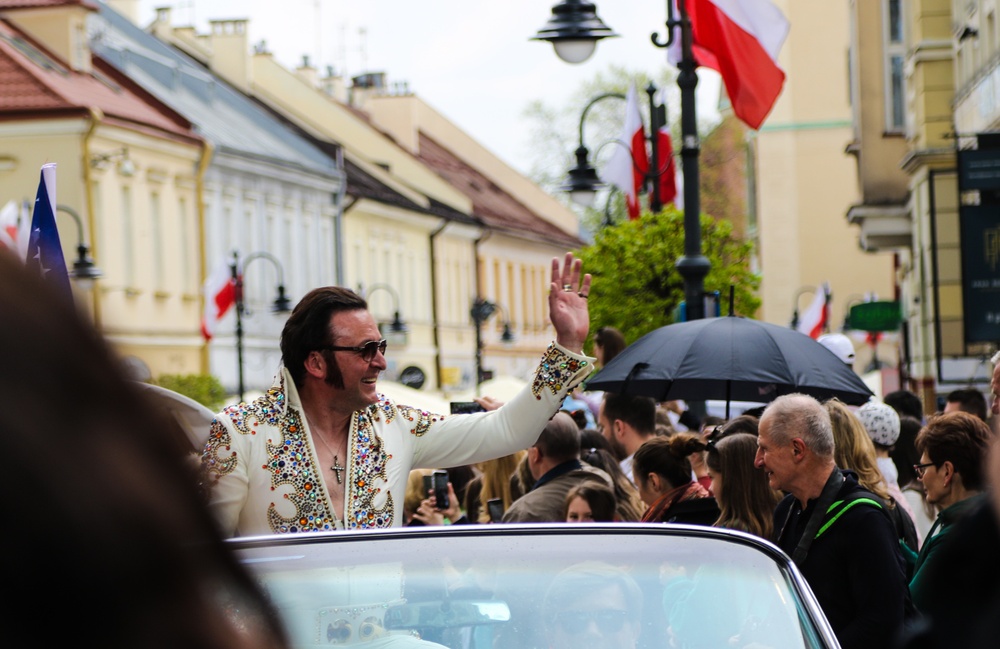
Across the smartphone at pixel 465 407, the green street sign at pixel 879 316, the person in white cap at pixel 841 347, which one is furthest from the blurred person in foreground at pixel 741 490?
the green street sign at pixel 879 316

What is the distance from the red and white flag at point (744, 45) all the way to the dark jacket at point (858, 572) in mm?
9027

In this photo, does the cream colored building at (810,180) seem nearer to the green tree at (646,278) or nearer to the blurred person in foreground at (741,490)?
the green tree at (646,278)

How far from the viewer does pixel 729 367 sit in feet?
32.8

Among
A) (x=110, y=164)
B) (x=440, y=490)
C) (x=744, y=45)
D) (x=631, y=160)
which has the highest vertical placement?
(x=110, y=164)

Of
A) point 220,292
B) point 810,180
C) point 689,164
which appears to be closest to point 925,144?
point 689,164

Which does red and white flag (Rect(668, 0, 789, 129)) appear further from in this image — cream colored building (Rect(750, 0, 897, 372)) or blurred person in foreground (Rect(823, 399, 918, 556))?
cream colored building (Rect(750, 0, 897, 372))

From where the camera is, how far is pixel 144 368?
4.09ft

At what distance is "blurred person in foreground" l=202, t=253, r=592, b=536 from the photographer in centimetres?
486

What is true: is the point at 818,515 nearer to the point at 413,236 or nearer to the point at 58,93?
the point at 58,93

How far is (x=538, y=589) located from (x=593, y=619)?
0.42 feet

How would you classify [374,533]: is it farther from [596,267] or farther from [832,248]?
[832,248]

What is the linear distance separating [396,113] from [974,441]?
208 feet

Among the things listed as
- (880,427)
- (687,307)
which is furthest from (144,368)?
(687,307)

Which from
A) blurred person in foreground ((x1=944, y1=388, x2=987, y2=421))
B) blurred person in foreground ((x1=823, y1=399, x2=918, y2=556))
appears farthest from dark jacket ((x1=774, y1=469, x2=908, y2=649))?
blurred person in foreground ((x1=944, y1=388, x2=987, y2=421))
